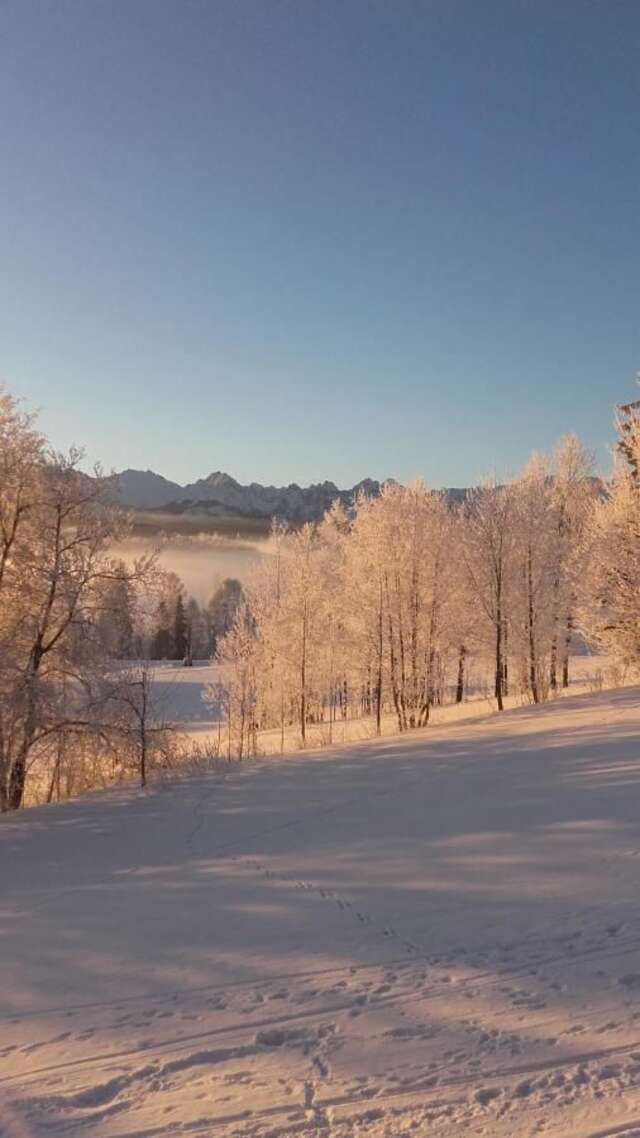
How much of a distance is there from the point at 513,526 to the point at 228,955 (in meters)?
24.3

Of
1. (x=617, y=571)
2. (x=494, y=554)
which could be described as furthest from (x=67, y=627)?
(x=494, y=554)

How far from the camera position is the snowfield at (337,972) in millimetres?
3443

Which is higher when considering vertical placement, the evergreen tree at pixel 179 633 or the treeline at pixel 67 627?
the treeline at pixel 67 627

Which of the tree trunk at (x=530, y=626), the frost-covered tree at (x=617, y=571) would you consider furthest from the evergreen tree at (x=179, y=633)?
the frost-covered tree at (x=617, y=571)

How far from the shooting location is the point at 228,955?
527cm

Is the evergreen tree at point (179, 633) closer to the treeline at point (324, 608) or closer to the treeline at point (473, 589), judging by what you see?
the treeline at point (324, 608)

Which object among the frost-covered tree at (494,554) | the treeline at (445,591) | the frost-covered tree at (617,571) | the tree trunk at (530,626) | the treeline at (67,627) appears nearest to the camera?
the treeline at (67,627)

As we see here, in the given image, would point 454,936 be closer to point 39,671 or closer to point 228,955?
point 228,955

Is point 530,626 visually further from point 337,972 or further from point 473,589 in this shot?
point 337,972

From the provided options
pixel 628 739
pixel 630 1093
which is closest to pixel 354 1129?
pixel 630 1093

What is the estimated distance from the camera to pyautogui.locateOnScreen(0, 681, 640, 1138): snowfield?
11.3 feet

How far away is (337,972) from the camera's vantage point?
190 inches

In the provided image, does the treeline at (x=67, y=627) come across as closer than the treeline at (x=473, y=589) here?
Yes

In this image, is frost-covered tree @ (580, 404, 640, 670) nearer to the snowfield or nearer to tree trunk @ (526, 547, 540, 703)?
tree trunk @ (526, 547, 540, 703)
